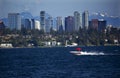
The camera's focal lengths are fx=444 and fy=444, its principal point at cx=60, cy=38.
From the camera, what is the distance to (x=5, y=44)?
165ft

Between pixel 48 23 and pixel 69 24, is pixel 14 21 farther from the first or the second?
pixel 48 23

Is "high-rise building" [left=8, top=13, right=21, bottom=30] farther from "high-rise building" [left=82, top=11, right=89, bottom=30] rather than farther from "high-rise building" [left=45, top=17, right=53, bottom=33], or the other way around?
"high-rise building" [left=82, top=11, right=89, bottom=30]

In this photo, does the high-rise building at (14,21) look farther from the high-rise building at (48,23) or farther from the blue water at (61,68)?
the blue water at (61,68)

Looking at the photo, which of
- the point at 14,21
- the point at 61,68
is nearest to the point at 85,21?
the point at 14,21

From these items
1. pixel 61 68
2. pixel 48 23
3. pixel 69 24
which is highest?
pixel 48 23

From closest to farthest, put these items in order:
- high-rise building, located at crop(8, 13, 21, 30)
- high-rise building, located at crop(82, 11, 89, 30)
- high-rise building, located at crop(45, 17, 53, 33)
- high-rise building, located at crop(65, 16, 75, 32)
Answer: high-rise building, located at crop(8, 13, 21, 30) < high-rise building, located at crop(82, 11, 89, 30) < high-rise building, located at crop(65, 16, 75, 32) < high-rise building, located at crop(45, 17, 53, 33)

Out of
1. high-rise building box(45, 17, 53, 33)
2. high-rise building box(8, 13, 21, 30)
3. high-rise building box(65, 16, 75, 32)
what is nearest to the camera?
high-rise building box(8, 13, 21, 30)

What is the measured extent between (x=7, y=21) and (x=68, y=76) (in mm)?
47518

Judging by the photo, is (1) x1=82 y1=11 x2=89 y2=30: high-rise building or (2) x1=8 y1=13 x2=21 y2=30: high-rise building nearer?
(2) x1=8 y1=13 x2=21 y2=30: high-rise building

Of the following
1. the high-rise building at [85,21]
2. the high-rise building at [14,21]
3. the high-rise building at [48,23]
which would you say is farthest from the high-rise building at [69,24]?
the high-rise building at [14,21]

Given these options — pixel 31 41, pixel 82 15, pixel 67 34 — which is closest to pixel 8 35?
pixel 31 41

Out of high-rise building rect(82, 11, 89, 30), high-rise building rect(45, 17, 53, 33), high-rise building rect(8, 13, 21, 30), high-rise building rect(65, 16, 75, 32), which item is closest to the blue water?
high-rise building rect(8, 13, 21, 30)

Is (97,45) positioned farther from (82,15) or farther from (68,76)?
(68,76)

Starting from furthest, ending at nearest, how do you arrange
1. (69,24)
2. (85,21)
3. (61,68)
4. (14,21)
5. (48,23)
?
(48,23)
(69,24)
(85,21)
(14,21)
(61,68)
